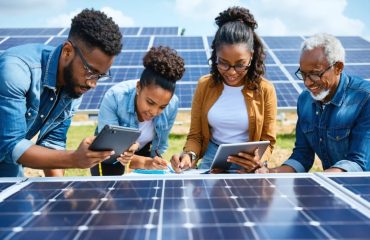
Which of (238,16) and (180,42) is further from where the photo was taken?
(180,42)

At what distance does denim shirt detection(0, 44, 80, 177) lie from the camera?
2590 mm

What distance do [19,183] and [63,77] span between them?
0.99 meters

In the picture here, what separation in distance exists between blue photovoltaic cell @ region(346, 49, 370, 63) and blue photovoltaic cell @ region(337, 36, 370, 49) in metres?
0.84

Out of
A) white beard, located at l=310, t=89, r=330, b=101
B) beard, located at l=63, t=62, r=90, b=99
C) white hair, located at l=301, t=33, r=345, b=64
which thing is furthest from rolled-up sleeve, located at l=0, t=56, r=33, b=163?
white beard, located at l=310, t=89, r=330, b=101

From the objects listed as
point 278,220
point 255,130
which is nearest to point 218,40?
point 255,130

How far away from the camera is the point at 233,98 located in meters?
4.01

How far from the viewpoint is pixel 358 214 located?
1.88 m

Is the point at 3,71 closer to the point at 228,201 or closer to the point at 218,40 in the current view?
the point at 228,201

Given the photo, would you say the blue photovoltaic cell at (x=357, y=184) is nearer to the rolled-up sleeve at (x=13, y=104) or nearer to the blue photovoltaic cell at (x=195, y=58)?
the rolled-up sleeve at (x=13, y=104)

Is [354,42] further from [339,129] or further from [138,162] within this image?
[138,162]

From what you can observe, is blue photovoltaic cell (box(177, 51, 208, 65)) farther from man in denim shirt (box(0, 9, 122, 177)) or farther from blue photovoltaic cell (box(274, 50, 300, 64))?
man in denim shirt (box(0, 9, 122, 177))

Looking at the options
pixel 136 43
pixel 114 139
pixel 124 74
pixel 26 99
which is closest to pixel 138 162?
pixel 114 139

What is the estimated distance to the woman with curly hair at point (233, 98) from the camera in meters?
3.80

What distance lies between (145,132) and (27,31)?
13.6m
